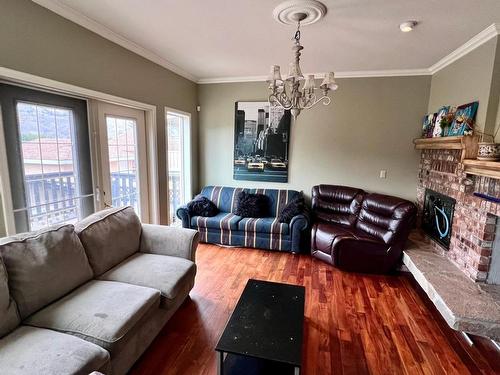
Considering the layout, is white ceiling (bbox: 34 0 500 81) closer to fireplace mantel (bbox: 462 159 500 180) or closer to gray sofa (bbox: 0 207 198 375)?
fireplace mantel (bbox: 462 159 500 180)

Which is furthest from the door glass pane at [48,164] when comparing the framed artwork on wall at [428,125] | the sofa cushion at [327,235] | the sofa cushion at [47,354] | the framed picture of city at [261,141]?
the framed artwork on wall at [428,125]

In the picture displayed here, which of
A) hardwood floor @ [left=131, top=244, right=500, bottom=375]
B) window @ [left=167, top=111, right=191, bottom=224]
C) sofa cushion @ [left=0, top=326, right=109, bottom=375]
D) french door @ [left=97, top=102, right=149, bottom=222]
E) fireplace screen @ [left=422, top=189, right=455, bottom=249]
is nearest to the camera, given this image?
sofa cushion @ [left=0, top=326, right=109, bottom=375]

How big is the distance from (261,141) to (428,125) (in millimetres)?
2375

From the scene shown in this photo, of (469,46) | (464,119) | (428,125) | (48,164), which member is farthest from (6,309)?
(428,125)

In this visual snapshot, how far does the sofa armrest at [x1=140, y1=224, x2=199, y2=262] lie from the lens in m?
2.47

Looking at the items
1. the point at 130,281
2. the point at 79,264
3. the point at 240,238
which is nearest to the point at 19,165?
the point at 79,264

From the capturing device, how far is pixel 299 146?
14.0 feet

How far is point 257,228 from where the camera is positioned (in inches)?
150

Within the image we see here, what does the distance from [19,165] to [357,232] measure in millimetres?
3590

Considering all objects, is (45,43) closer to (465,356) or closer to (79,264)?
(79,264)

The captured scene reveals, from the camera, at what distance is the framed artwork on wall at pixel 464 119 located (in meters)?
2.57

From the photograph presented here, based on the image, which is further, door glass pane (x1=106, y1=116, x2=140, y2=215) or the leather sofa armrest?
the leather sofa armrest

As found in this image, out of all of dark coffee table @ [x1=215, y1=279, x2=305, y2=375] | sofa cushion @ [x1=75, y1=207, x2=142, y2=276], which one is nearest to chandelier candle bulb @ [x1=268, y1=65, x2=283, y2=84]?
dark coffee table @ [x1=215, y1=279, x2=305, y2=375]

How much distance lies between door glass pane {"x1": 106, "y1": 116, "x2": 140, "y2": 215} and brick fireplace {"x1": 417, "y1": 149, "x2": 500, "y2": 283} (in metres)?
3.61
